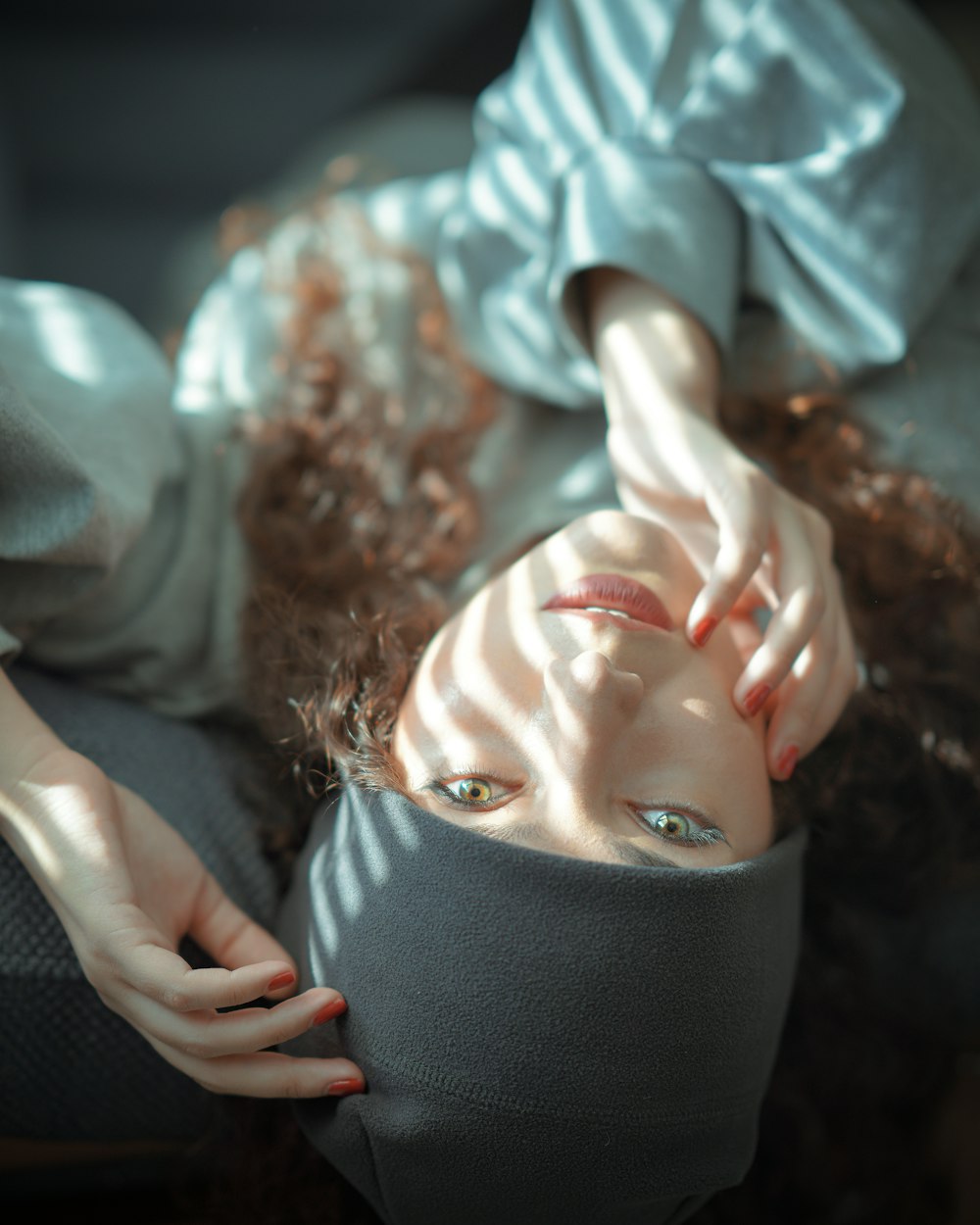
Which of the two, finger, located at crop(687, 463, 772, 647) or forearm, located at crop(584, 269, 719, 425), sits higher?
forearm, located at crop(584, 269, 719, 425)

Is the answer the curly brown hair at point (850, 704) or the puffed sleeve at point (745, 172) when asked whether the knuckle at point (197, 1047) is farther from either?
the puffed sleeve at point (745, 172)

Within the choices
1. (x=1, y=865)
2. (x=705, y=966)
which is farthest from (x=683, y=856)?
(x=1, y=865)

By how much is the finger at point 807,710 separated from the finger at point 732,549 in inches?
3.6

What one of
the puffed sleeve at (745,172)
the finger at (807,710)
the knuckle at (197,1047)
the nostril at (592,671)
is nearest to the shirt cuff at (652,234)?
the puffed sleeve at (745,172)

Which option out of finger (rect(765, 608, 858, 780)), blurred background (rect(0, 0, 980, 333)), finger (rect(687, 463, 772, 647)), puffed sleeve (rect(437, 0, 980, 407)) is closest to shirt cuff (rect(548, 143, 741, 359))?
puffed sleeve (rect(437, 0, 980, 407))

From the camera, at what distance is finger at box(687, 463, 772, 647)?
0.82m

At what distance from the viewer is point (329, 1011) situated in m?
0.77

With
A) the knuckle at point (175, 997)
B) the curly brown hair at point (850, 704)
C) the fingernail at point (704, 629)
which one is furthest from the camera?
the curly brown hair at point (850, 704)

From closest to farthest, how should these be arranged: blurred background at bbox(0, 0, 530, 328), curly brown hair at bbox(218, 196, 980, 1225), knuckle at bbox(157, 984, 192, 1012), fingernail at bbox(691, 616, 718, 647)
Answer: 1. knuckle at bbox(157, 984, 192, 1012)
2. fingernail at bbox(691, 616, 718, 647)
3. curly brown hair at bbox(218, 196, 980, 1225)
4. blurred background at bbox(0, 0, 530, 328)

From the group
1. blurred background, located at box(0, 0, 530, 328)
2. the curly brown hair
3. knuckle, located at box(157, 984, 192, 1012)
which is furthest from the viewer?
blurred background, located at box(0, 0, 530, 328)

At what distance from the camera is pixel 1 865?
852mm

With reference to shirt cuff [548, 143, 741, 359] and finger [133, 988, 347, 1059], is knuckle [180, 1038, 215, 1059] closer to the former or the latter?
finger [133, 988, 347, 1059]

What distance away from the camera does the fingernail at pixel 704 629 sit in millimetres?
814

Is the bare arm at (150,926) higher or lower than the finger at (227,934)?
higher
